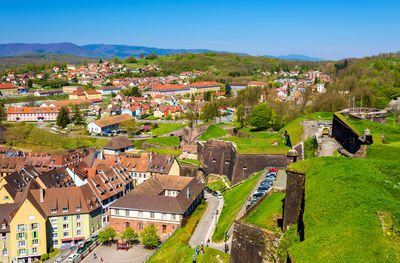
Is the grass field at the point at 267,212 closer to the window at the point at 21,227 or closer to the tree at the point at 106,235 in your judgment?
the tree at the point at 106,235

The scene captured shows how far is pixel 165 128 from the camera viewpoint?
7144 centimetres

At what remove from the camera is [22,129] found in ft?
214

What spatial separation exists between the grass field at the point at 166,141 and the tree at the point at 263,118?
44.5 ft

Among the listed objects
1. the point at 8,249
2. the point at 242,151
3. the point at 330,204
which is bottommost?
the point at 8,249

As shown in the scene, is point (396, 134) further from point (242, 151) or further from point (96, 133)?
point (96, 133)

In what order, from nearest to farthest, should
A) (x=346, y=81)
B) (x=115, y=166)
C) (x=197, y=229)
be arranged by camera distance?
(x=197, y=229)
(x=115, y=166)
(x=346, y=81)

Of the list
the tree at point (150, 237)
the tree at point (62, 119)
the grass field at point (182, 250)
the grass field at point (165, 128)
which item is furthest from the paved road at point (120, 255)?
the tree at point (62, 119)

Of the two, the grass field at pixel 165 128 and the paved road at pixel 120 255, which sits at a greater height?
the grass field at pixel 165 128

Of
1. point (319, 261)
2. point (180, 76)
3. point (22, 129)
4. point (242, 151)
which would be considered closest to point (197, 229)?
point (242, 151)

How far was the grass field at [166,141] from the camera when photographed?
5778 cm

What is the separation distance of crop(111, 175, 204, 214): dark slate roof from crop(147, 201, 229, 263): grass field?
4.51 ft

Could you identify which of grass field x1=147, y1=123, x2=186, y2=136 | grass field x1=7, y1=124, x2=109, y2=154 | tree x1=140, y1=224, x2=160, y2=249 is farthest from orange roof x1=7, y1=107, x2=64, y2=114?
tree x1=140, y1=224, x2=160, y2=249

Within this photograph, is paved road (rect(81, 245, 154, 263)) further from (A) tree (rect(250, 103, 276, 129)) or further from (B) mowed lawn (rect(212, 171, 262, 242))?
(A) tree (rect(250, 103, 276, 129))

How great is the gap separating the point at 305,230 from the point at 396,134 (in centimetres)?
1923
